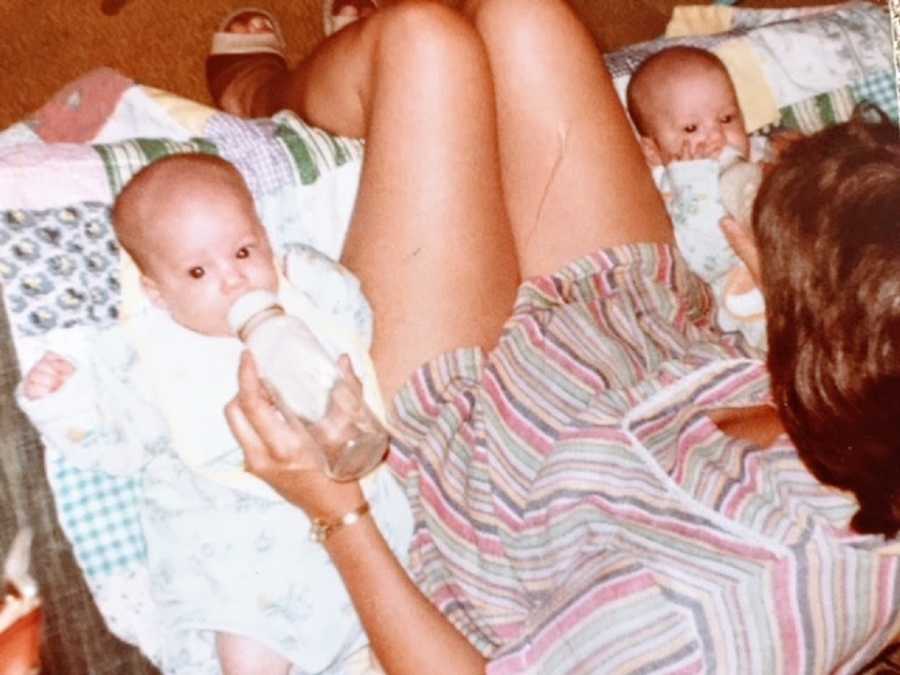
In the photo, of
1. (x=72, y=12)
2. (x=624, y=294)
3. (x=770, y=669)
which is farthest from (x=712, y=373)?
(x=72, y=12)

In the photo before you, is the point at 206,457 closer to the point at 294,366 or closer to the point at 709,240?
the point at 294,366

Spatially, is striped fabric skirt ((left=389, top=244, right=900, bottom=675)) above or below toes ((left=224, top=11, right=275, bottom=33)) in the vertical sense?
below

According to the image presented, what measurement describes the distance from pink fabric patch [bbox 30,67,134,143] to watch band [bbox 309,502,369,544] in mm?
343

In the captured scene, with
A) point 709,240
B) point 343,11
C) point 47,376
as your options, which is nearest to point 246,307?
point 47,376

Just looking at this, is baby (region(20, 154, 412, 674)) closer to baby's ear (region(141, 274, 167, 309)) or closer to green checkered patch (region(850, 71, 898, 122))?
baby's ear (region(141, 274, 167, 309))

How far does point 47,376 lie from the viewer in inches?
27.2

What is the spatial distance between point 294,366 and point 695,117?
1.37ft

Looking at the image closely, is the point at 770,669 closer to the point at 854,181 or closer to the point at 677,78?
the point at 854,181

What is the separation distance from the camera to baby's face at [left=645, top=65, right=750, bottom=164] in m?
0.89

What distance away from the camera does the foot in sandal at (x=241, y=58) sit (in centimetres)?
101

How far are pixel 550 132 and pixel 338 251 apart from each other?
0.19 meters

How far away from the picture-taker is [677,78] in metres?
0.90

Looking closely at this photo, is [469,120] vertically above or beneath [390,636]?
above

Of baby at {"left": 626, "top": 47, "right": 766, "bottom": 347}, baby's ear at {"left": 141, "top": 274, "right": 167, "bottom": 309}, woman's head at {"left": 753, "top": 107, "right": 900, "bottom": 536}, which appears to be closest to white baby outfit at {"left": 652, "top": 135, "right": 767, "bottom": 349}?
baby at {"left": 626, "top": 47, "right": 766, "bottom": 347}
